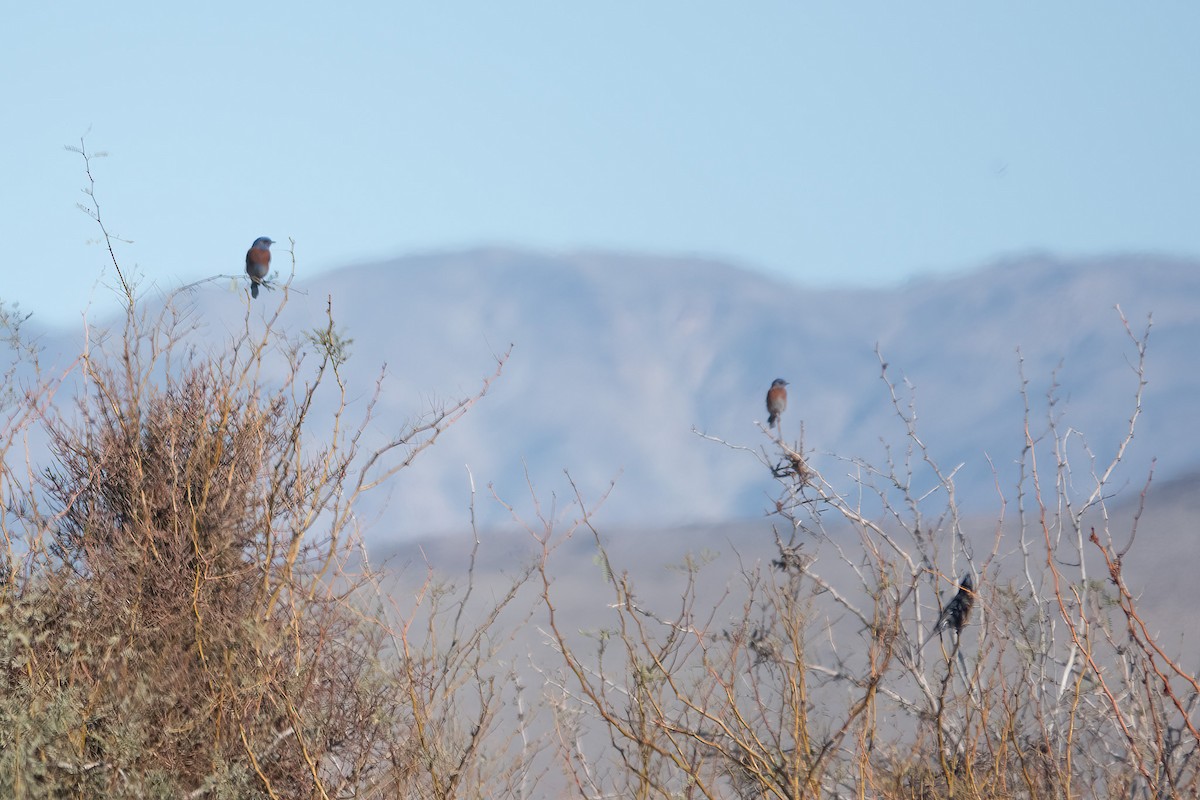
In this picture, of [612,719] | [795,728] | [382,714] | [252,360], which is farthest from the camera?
[252,360]

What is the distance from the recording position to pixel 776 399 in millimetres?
12414

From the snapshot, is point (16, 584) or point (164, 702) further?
point (16, 584)

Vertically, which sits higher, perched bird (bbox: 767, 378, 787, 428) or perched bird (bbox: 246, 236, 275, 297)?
perched bird (bbox: 246, 236, 275, 297)

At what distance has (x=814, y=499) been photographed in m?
8.02

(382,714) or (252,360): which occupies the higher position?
(252,360)

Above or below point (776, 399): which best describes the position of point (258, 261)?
above

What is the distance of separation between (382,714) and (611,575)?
1788 millimetres

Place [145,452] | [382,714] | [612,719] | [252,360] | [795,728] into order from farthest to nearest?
[145,452]
[252,360]
[382,714]
[612,719]
[795,728]

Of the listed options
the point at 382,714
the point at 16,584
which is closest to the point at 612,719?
the point at 382,714

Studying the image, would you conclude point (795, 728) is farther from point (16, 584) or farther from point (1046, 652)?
point (16, 584)

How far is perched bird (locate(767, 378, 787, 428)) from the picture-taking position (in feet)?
40.5

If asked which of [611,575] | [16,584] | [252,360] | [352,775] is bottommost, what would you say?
[352,775]

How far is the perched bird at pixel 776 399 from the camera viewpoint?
12.3 metres

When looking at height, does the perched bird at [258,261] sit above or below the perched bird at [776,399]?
above
